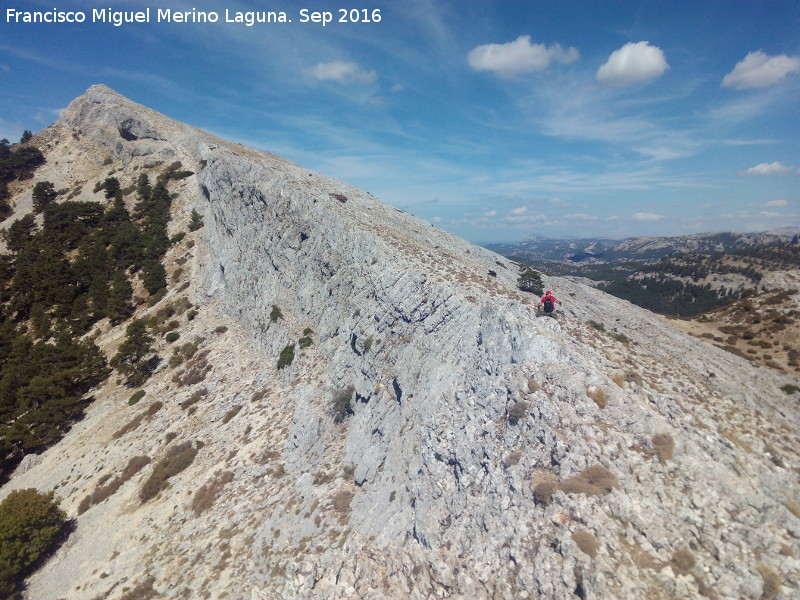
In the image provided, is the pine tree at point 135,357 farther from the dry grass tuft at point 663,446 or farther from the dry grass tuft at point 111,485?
the dry grass tuft at point 663,446

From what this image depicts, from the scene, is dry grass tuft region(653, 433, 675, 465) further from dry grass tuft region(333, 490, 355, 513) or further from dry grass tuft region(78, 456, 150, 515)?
dry grass tuft region(78, 456, 150, 515)

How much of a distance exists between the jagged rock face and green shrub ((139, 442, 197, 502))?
123cm

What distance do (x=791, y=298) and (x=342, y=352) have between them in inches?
2504

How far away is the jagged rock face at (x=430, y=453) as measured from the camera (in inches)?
571

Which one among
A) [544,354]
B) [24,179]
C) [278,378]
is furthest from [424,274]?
[24,179]

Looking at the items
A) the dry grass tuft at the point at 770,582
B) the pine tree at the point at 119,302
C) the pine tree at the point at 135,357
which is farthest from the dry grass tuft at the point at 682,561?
the pine tree at the point at 119,302

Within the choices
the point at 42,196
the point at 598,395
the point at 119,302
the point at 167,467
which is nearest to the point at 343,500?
the point at 598,395

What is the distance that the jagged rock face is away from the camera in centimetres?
1450

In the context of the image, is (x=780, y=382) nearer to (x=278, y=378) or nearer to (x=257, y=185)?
(x=278, y=378)

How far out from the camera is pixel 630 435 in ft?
57.4

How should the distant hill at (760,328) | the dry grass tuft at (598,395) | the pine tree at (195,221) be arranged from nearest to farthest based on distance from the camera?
1. the dry grass tuft at (598,395)
2. the distant hill at (760,328)
3. the pine tree at (195,221)

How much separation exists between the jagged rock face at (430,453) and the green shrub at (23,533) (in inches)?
60.2

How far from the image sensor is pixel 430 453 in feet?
Result: 74.2

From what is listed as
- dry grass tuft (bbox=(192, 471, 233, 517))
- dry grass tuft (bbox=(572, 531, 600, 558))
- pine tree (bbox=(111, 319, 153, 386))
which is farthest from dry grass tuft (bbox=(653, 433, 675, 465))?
pine tree (bbox=(111, 319, 153, 386))
